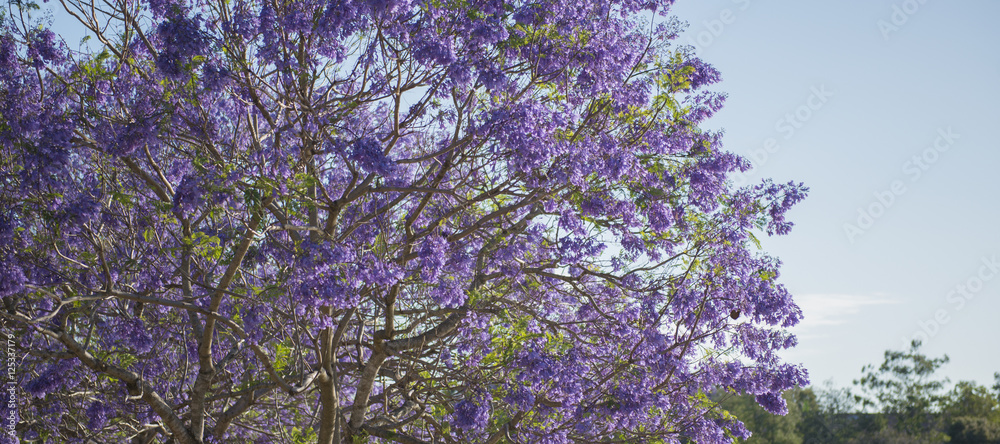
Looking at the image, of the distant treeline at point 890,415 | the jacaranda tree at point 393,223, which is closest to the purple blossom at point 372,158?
the jacaranda tree at point 393,223

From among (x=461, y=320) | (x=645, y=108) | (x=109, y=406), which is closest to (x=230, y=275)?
(x=461, y=320)

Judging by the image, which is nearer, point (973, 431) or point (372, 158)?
point (372, 158)

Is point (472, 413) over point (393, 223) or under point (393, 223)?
under

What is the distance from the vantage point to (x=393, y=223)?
879 cm

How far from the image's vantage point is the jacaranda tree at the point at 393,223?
6680 mm

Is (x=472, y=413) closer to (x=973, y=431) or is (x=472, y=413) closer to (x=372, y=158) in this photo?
(x=372, y=158)

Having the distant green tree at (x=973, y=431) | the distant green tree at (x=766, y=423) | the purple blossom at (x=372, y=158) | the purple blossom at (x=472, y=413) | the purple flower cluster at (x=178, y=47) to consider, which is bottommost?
the purple blossom at (x=472, y=413)

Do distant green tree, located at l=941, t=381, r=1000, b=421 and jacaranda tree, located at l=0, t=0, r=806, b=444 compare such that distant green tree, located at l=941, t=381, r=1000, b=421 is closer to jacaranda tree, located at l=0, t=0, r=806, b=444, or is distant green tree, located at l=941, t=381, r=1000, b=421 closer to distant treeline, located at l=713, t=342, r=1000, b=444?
distant treeline, located at l=713, t=342, r=1000, b=444

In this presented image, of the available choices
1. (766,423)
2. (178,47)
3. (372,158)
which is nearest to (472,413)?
(372,158)

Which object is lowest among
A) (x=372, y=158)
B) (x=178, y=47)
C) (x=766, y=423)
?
(x=372, y=158)

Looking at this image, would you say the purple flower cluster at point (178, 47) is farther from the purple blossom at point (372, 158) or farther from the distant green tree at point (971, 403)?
the distant green tree at point (971, 403)

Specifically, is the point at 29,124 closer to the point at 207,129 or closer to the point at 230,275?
the point at 207,129

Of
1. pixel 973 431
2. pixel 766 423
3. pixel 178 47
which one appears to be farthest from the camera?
pixel 766 423

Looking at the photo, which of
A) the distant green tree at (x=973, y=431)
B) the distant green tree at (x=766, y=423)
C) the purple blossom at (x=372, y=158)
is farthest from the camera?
the distant green tree at (x=766, y=423)
